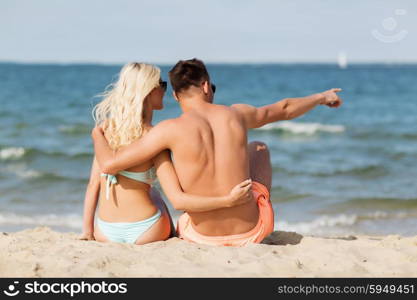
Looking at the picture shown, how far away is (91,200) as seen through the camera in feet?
15.1

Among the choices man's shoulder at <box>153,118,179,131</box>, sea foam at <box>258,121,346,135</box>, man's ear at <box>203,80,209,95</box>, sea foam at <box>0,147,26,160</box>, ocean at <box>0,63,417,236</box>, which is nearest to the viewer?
man's shoulder at <box>153,118,179,131</box>

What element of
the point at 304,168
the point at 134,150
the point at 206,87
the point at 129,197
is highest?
the point at 206,87

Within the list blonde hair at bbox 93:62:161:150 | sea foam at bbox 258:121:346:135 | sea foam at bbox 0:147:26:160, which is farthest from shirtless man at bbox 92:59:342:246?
A: sea foam at bbox 258:121:346:135

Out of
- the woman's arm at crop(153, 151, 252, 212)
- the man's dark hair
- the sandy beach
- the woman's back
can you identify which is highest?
the man's dark hair

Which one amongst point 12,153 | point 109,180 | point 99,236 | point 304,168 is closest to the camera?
point 109,180

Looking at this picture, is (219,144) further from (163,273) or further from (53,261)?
(53,261)

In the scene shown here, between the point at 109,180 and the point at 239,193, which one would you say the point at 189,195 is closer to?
the point at 239,193

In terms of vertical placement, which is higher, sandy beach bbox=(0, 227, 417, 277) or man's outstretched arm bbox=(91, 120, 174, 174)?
man's outstretched arm bbox=(91, 120, 174, 174)

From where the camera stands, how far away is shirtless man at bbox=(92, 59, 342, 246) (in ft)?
13.3

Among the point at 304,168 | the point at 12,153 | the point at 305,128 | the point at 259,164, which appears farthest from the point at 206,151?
the point at 305,128

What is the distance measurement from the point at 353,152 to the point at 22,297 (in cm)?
1006

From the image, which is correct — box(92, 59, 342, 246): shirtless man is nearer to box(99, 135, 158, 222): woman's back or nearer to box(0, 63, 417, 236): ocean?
box(99, 135, 158, 222): woman's back

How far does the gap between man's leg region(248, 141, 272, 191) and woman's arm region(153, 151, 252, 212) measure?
0.43 m

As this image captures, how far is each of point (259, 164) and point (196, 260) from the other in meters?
0.96
